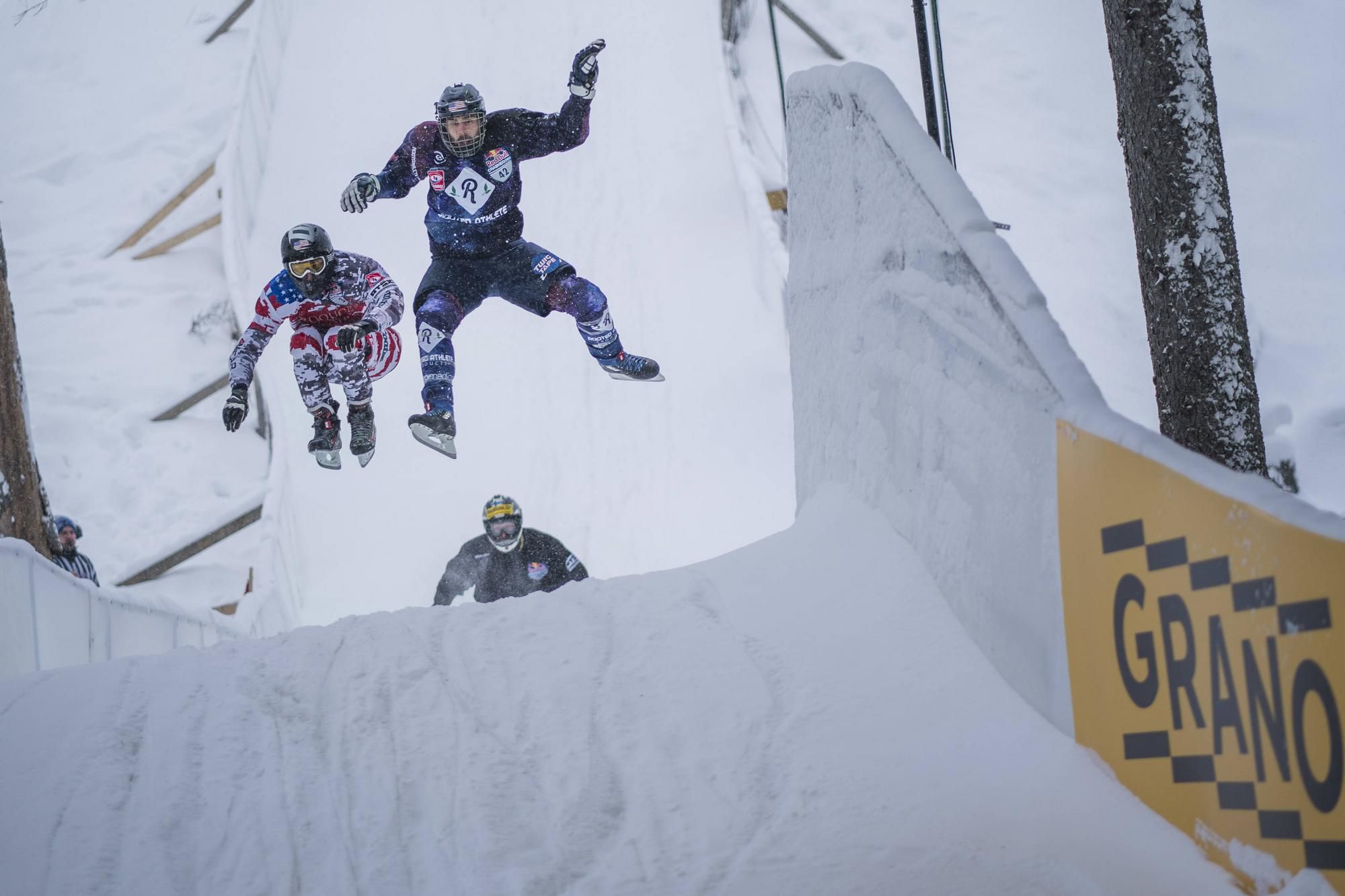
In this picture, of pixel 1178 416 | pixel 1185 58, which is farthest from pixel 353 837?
pixel 1185 58

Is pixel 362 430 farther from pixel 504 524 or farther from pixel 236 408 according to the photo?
pixel 504 524

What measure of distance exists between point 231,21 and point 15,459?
12.9m

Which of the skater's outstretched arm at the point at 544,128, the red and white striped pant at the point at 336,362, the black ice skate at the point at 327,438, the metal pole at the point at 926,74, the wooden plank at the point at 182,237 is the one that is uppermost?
A: the wooden plank at the point at 182,237

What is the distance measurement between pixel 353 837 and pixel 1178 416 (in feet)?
11.5

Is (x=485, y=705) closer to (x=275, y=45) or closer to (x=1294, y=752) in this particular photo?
(x=1294, y=752)

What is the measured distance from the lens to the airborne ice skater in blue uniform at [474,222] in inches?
229

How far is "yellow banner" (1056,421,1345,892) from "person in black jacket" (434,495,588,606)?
16.8ft

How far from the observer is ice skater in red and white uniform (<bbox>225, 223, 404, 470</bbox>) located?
598 cm

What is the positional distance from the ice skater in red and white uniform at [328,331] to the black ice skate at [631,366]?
111 cm

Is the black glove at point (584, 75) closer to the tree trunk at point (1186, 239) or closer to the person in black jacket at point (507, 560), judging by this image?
the tree trunk at point (1186, 239)

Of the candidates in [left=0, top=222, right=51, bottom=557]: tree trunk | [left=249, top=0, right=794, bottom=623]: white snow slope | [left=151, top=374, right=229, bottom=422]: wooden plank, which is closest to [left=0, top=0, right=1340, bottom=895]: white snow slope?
[left=0, top=222, right=51, bottom=557]: tree trunk

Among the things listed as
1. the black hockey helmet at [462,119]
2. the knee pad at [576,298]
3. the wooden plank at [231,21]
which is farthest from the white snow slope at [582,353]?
the black hockey helmet at [462,119]

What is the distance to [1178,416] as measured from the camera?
467 cm

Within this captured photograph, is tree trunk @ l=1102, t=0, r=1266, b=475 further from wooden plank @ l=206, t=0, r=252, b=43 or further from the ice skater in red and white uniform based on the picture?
wooden plank @ l=206, t=0, r=252, b=43
